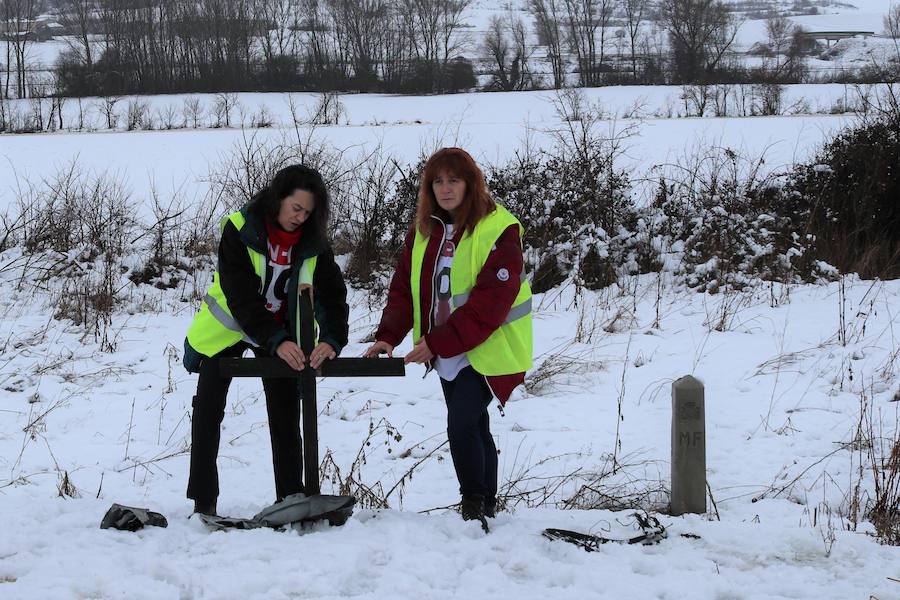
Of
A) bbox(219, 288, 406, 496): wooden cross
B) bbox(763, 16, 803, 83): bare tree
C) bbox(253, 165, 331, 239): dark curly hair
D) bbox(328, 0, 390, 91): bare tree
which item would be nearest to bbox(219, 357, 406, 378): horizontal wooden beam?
bbox(219, 288, 406, 496): wooden cross

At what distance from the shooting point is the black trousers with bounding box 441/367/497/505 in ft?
10.9

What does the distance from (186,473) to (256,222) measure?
2577 millimetres

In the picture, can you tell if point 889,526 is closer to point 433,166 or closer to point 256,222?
point 433,166

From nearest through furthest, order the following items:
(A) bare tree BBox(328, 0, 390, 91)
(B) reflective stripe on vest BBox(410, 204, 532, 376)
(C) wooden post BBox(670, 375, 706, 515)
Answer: (B) reflective stripe on vest BBox(410, 204, 532, 376) < (C) wooden post BBox(670, 375, 706, 515) < (A) bare tree BBox(328, 0, 390, 91)

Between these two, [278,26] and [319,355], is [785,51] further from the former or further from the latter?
[319,355]

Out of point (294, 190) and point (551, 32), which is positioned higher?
point (551, 32)

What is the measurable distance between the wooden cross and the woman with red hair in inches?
5.1

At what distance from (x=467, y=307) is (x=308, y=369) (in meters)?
0.73

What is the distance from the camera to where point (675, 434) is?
12.7 feet

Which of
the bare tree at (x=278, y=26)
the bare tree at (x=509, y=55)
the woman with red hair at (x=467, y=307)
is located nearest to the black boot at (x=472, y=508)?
the woman with red hair at (x=467, y=307)

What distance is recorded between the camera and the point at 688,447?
388 cm

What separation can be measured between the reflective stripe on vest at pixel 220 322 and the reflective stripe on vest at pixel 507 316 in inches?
26.8

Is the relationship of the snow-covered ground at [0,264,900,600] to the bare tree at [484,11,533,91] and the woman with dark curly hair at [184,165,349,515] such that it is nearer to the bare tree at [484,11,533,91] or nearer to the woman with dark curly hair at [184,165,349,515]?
the woman with dark curly hair at [184,165,349,515]

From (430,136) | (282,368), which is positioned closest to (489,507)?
(282,368)
